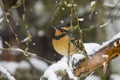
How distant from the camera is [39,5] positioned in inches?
273

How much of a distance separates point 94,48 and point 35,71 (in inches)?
107

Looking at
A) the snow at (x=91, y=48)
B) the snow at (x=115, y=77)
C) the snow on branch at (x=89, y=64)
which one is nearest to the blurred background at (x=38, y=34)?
the snow at (x=115, y=77)

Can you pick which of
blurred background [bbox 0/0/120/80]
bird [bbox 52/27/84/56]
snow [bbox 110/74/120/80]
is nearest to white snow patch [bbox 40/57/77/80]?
bird [bbox 52/27/84/56]

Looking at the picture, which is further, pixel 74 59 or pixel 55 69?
pixel 74 59

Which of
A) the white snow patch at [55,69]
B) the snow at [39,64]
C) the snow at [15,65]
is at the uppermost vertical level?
the snow at [15,65]

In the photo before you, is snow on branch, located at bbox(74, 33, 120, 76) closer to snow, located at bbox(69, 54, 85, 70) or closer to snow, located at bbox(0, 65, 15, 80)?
snow, located at bbox(69, 54, 85, 70)

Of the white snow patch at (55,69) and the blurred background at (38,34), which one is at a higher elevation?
the blurred background at (38,34)

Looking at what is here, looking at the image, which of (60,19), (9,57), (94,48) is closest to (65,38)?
(94,48)

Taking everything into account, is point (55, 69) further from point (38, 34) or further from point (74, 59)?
point (38, 34)

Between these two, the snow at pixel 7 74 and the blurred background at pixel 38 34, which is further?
the blurred background at pixel 38 34

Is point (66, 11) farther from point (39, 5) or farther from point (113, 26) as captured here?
point (113, 26)

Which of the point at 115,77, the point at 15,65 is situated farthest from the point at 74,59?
the point at 15,65

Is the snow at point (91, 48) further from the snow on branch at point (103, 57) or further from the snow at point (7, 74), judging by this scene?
the snow at point (7, 74)

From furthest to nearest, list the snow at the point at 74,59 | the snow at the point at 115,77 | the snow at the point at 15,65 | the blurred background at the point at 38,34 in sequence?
the snow at the point at 15,65
the blurred background at the point at 38,34
the snow at the point at 115,77
the snow at the point at 74,59
